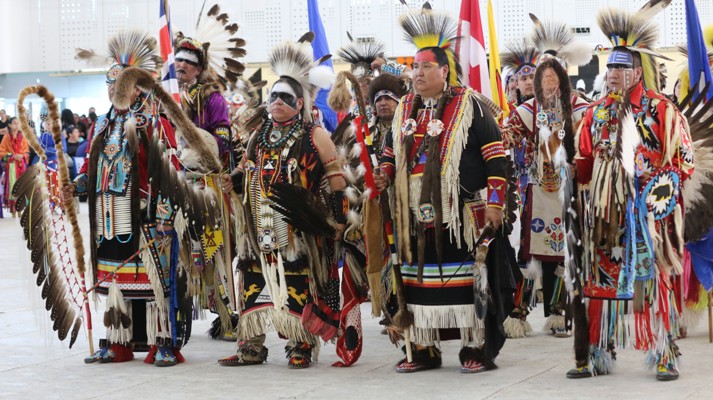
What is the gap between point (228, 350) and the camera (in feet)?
20.5

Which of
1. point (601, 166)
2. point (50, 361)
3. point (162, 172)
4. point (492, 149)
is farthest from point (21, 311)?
point (601, 166)

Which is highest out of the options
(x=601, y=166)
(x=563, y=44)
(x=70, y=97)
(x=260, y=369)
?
(x=70, y=97)

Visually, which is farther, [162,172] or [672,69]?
[672,69]

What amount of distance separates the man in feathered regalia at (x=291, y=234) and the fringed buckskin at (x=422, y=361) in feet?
1.44

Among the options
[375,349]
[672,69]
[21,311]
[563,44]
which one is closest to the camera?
[375,349]

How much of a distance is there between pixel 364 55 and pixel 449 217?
2662mm

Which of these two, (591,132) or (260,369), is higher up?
(591,132)

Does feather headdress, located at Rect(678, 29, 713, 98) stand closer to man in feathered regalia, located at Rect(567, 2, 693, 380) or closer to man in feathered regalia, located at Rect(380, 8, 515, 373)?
man in feathered regalia, located at Rect(567, 2, 693, 380)

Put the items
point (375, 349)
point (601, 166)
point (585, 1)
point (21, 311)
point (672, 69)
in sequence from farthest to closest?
point (585, 1) < point (672, 69) < point (21, 311) < point (375, 349) < point (601, 166)

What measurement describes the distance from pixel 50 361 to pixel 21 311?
6.78 feet

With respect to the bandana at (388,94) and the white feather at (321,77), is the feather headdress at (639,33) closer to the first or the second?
the white feather at (321,77)

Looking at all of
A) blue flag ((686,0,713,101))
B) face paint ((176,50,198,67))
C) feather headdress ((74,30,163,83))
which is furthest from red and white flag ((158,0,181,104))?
blue flag ((686,0,713,101))

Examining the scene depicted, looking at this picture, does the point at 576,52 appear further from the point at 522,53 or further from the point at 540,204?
the point at 540,204

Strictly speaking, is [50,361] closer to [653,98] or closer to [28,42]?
[653,98]
